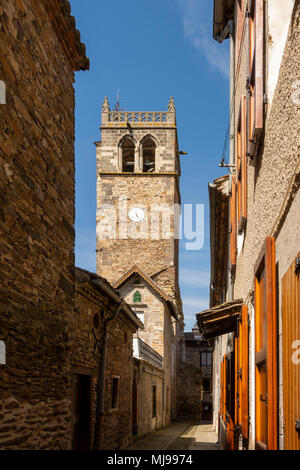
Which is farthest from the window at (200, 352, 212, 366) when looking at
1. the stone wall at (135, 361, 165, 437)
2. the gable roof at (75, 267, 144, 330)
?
the gable roof at (75, 267, 144, 330)

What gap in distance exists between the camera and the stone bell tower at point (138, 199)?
33000 mm

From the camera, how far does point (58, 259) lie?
6.93 metres

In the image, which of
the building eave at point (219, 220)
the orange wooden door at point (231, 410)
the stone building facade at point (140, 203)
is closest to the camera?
the orange wooden door at point (231, 410)

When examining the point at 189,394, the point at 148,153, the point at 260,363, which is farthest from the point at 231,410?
the point at 148,153

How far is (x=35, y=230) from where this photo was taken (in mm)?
5988

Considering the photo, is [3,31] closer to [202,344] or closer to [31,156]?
[31,156]

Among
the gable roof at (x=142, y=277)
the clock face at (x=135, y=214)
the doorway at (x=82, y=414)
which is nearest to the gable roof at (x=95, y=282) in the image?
the doorway at (x=82, y=414)

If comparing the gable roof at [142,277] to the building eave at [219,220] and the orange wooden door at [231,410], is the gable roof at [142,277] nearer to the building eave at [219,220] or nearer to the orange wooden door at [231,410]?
the building eave at [219,220]

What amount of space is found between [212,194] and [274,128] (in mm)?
7640

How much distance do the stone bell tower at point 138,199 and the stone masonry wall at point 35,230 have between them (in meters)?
24.9

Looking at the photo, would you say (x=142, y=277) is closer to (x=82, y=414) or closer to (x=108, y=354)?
(x=108, y=354)

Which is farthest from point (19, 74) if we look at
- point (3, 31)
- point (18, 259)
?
point (18, 259)

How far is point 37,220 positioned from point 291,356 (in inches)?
144
